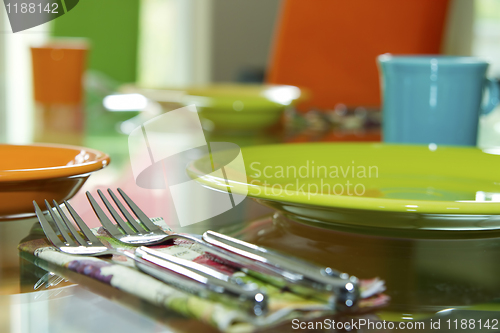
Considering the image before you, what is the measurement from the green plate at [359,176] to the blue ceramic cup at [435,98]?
6.4 inches

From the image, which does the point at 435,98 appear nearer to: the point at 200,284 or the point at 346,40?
the point at 200,284

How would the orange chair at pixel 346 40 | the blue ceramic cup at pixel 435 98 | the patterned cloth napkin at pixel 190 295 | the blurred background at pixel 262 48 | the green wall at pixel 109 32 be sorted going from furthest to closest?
the green wall at pixel 109 32, the orange chair at pixel 346 40, the blurred background at pixel 262 48, the blue ceramic cup at pixel 435 98, the patterned cloth napkin at pixel 190 295

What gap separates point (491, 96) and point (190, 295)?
63cm

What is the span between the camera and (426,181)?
511mm

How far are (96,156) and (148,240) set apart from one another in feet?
0.55

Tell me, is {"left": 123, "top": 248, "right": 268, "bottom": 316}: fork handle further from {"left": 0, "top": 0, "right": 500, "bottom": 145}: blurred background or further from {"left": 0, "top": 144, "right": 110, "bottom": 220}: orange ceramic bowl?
{"left": 0, "top": 0, "right": 500, "bottom": 145}: blurred background

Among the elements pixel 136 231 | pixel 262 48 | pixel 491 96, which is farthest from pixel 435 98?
pixel 262 48

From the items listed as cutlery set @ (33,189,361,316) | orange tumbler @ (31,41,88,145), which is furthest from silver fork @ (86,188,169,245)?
orange tumbler @ (31,41,88,145)

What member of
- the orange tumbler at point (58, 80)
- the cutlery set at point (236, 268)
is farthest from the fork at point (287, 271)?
the orange tumbler at point (58, 80)

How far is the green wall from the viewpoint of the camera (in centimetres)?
266

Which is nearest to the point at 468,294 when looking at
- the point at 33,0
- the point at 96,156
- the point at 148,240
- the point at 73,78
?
the point at 148,240

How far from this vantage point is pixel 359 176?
51 centimetres

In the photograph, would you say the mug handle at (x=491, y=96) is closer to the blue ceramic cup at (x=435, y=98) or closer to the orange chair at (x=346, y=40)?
the blue ceramic cup at (x=435, y=98)

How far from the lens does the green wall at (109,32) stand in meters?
2.66
